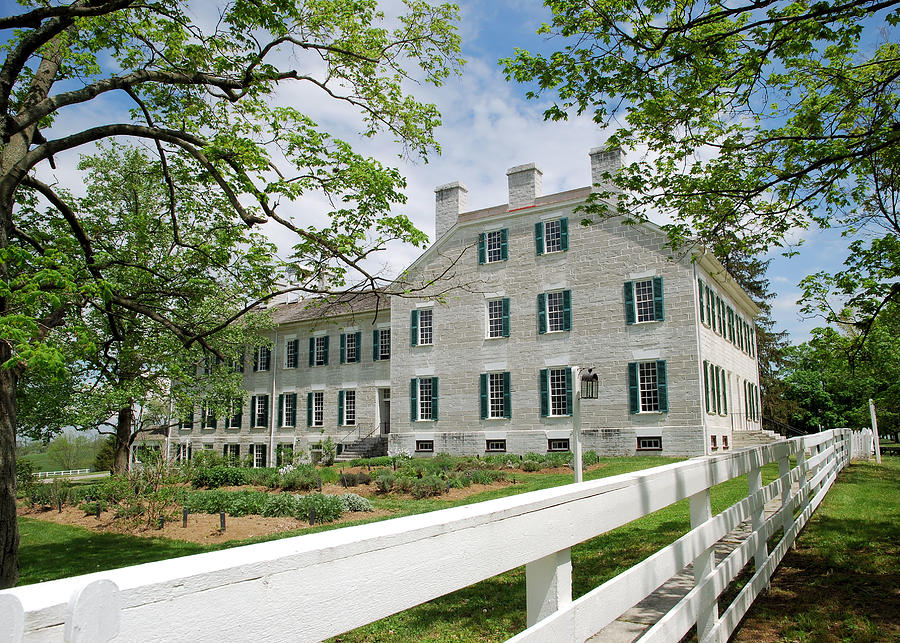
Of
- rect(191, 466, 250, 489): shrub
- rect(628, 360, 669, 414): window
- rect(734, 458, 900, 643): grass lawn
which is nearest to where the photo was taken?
rect(734, 458, 900, 643): grass lawn

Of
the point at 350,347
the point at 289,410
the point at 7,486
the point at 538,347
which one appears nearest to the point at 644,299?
the point at 538,347

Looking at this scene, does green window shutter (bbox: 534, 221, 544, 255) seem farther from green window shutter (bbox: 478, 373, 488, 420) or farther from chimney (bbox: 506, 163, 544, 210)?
green window shutter (bbox: 478, 373, 488, 420)

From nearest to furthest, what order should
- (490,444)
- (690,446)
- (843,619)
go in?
1. (843,619)
2. (690,446)
3. (490,444)

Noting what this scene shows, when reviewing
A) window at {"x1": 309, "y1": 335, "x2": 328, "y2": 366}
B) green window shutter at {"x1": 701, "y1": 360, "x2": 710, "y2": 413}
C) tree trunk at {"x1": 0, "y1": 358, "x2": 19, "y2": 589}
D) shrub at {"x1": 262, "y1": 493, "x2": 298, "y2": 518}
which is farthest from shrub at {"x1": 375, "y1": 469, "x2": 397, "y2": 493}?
window at {"x1": 309, "y1": 335, "x2": 328, "y2": 366}

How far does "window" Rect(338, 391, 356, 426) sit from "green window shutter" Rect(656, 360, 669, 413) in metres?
15.6

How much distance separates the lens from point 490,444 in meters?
26.5

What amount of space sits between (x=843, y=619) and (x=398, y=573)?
4.93m

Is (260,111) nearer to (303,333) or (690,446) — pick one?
(690,446)

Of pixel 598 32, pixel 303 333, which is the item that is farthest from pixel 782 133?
pixel 303 333

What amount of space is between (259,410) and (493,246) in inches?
671

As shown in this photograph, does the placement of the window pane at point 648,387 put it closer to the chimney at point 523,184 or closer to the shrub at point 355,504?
the chimney at point 523,184

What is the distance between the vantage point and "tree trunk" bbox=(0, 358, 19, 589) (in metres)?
6.38

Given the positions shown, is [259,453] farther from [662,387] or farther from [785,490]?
[785,490]

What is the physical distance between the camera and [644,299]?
24.2 meters
